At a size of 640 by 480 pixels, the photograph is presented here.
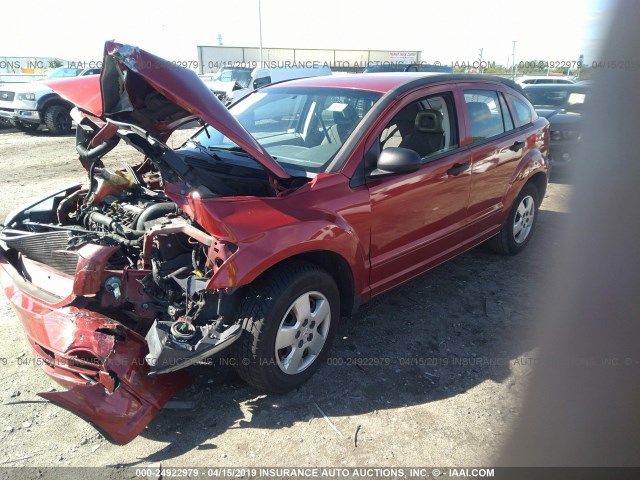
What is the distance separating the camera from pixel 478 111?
164 inches

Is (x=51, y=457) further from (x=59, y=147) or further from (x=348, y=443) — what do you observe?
(x=59, y=147)

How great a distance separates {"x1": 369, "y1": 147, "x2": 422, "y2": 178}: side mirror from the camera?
3016 millimetres

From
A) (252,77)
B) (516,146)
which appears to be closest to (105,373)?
(516,146)

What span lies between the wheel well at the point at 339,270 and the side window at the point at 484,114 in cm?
178

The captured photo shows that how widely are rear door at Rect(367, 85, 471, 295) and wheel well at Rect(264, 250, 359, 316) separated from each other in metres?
0.22

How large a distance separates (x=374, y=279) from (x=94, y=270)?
1802 mm

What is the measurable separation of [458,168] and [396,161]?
3.28 feet

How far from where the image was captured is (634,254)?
140 centimetres

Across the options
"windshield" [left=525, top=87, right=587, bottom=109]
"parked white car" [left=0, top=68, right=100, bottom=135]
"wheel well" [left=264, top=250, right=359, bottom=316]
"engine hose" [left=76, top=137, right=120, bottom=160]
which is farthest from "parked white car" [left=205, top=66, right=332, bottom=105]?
"wheel well" [left=264, top=250, right=359, bottom=316]

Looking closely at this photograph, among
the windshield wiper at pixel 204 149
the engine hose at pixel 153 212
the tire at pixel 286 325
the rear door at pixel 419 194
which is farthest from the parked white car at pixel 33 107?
the tire at pixel 286 325

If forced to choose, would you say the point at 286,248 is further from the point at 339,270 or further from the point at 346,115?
the point at 346,115

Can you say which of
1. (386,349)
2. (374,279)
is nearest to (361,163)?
(374,279)

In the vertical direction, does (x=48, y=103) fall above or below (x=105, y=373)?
above

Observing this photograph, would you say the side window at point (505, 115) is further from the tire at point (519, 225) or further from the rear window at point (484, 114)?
the tire at point (519, 225)
